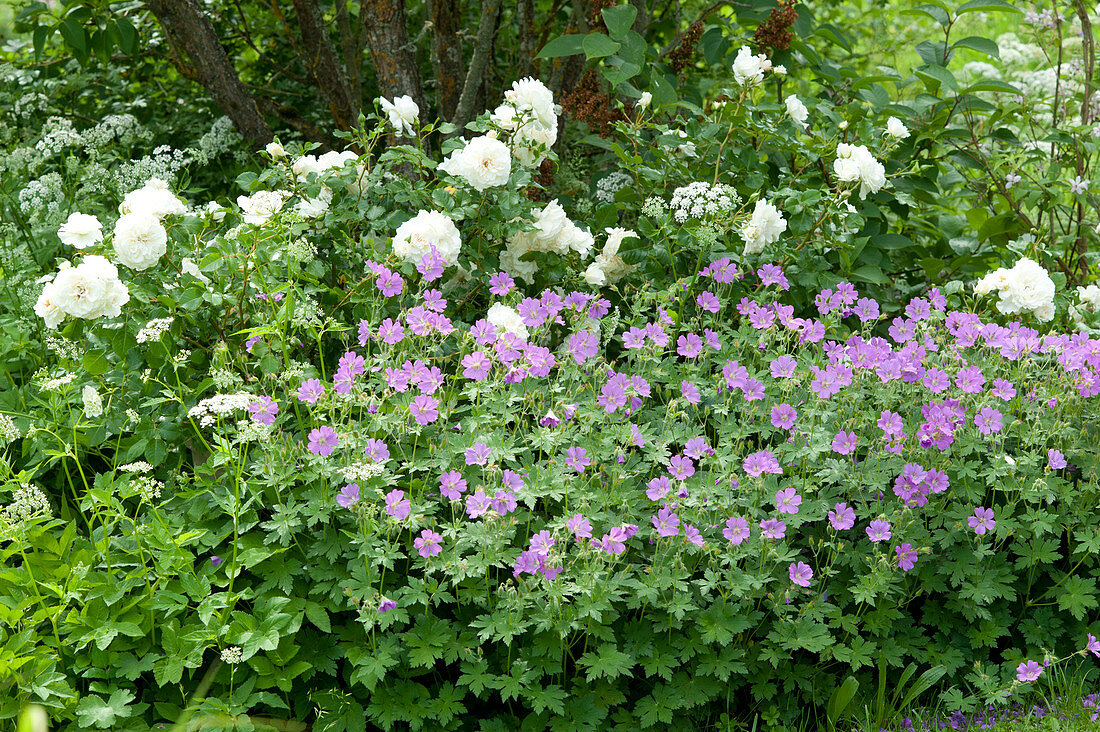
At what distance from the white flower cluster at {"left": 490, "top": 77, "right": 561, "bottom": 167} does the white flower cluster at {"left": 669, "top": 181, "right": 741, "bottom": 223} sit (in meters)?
0.47

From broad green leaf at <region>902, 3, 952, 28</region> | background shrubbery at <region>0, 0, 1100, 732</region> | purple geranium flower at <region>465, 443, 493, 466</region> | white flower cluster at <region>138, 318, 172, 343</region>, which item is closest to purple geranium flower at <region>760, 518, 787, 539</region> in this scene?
background shrubbery at <region>0, 0, 1100, 732</region>

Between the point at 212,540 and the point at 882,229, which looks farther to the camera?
the point at 882,229

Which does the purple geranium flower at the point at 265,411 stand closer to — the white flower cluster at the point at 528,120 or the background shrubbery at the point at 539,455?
the background shrubbery at the point at 539,455

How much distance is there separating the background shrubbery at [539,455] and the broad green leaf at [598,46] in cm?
1

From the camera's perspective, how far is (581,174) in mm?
4102

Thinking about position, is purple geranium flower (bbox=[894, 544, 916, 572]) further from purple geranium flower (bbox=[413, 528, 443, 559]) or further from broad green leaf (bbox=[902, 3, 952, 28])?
broad green leaf (bbox=[902, 3, 952, 28])

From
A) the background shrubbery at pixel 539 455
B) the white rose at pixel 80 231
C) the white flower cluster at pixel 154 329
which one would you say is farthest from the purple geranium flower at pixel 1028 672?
the white rose at pixel 80 231

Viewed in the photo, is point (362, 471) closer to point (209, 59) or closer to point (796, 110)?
point (796, 110)

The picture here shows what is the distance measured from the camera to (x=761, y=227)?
2904 mm

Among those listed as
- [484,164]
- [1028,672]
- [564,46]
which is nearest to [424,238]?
[484,164]

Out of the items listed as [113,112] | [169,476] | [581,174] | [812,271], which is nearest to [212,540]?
[169,476]

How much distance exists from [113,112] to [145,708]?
368cm

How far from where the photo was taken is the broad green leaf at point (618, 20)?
3.18 metres

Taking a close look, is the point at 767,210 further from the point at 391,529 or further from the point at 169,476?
the point at 169,476
